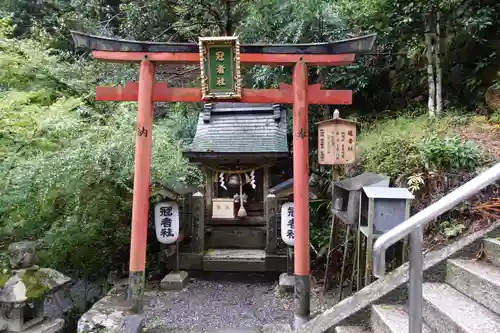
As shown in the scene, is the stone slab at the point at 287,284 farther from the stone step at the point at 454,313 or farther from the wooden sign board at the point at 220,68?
the stone step at the point at 454,313

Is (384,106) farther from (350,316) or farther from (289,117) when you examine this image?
(350,316)

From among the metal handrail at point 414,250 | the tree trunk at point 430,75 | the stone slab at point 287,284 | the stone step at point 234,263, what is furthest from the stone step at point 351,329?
the tree trunk at point 430,75

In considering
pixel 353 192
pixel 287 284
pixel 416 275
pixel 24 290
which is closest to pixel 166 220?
pixel 287 284

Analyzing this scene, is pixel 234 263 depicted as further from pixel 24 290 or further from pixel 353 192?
pixel 24 290

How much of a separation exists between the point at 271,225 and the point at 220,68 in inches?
145

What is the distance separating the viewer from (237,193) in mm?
8141

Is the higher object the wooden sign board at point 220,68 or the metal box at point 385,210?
the wooden sign board at point 220,68

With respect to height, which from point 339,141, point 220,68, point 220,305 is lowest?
point 220,305

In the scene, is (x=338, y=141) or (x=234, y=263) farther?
(x=234, y=263)

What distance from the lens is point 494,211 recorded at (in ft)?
11.3

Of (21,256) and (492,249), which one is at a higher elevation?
(492,249)

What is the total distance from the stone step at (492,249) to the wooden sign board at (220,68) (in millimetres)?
3154

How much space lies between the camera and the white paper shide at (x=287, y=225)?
6367 mm

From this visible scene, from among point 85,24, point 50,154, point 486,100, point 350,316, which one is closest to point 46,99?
point 50,154
